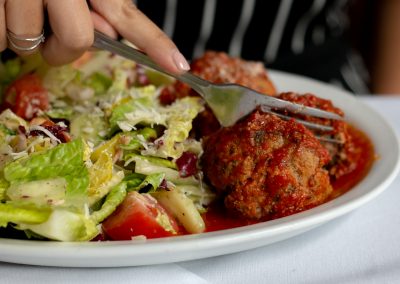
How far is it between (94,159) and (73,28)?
450 millimetres

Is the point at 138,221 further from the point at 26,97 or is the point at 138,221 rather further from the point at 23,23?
the point at 26,97

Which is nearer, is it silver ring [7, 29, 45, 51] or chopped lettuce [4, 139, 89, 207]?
chopped lettuce [4, 139, 89, 207]

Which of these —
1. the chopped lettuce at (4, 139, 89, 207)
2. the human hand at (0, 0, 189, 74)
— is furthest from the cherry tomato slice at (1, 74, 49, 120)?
the chopped lettuce at (4, 139, 89, 207)

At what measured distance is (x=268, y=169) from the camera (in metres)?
2.06

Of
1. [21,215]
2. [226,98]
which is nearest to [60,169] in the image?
[21,215]

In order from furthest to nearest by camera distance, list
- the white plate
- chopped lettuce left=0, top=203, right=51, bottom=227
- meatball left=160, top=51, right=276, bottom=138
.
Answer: meatball left=160, top=51, right=276, bottom=138 → chopped lettuce left=0, top=203, right=51, bottom=227 → the white plate

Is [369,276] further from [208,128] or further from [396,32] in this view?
[396,32]

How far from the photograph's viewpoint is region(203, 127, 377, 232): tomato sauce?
82.4 inches

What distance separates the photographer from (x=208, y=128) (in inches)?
101

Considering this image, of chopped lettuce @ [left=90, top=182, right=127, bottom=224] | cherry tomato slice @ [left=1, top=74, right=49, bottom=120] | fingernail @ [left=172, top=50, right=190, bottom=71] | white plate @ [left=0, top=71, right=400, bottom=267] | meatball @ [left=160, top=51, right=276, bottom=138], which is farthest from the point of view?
meatball @ [left=160, top=51, right=276, bottom=138]

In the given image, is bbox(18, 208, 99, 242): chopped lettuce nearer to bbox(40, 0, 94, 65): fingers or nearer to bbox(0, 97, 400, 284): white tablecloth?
bbox(0, 97, 400, 284): white tablecloth

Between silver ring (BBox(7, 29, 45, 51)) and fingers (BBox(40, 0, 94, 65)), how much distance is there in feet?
0.18

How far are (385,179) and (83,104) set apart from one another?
128cm

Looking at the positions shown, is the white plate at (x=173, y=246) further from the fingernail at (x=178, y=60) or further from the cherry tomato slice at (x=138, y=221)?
the fingernail at (x=178, y=60)
